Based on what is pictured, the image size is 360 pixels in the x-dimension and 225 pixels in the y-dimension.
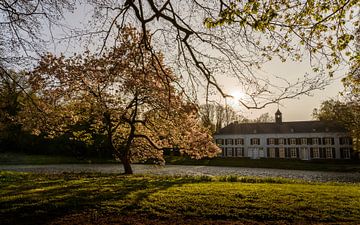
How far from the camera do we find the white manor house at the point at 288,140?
48250 millimetres

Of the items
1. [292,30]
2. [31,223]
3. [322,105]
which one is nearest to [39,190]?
[31,223]

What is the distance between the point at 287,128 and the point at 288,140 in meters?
2.53

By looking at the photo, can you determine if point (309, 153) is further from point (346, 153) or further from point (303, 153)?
point (346, 153)

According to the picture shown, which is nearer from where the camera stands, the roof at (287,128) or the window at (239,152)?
the roof at (287,128)

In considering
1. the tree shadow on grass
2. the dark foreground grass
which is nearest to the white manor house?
the dark foreground grass

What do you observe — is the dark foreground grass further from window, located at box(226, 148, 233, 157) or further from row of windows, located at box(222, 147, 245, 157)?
window, located at box(226, 148, 233, 157)

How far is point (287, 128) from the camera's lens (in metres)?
53.8

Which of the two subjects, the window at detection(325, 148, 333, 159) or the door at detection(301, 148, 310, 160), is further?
the door at detection(301, 148, 310, 160)

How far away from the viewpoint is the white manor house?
1900 inches

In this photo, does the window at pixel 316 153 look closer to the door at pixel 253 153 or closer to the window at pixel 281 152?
the window at pixel 281 152

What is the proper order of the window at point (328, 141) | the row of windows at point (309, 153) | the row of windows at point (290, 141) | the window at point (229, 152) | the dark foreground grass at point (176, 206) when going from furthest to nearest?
1. the window at point (229, 152)
2. the window at point (328, 141)
3. the row of windows at point (290, 141)
4. the row of windows at point (309, 153)
5. the dark foreground grass at point (176, 206)

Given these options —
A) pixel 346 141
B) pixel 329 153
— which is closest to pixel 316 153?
pixel 329 153

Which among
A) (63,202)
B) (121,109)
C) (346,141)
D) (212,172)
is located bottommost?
Result: (63,202)

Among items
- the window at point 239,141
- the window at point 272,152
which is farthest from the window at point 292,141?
the window at point 239,141
